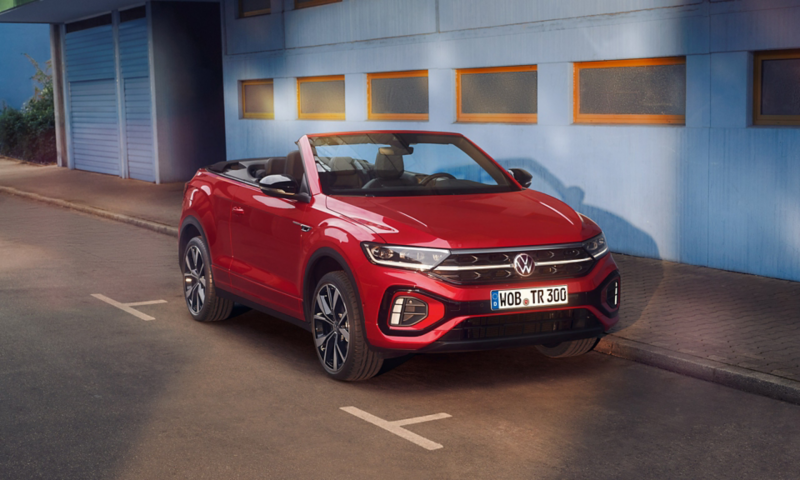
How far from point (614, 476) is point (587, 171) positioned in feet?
25.7

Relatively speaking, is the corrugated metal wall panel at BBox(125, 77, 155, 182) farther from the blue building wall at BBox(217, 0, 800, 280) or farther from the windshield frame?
the windshield frame

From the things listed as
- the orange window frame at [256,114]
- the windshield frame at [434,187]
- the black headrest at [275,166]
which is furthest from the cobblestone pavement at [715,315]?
the orange window frame at [256,114]

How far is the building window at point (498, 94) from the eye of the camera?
43.3 feet

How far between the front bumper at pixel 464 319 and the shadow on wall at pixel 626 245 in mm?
1845

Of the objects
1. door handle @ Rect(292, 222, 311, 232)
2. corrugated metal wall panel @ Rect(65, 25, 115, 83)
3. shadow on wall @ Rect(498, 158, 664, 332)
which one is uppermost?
corrugated metal wall panel @ Rect(65, 25, 115, 83)

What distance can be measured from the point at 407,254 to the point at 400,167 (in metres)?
1.45

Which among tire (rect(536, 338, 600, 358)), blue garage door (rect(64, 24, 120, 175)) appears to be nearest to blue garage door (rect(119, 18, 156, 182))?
blue garage door (rect(64, 24, 120, 175))

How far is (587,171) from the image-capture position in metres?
12.3

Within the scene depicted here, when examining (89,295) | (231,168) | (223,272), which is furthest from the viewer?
(89,295)

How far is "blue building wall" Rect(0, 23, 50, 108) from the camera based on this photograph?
46750 millimetres

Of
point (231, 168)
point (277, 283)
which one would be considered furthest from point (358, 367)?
point (231, 168)

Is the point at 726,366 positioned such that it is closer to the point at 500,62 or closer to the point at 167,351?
the point at 167,351

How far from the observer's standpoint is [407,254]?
6211 mm

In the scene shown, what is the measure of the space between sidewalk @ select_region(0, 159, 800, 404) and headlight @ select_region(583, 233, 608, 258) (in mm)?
943
